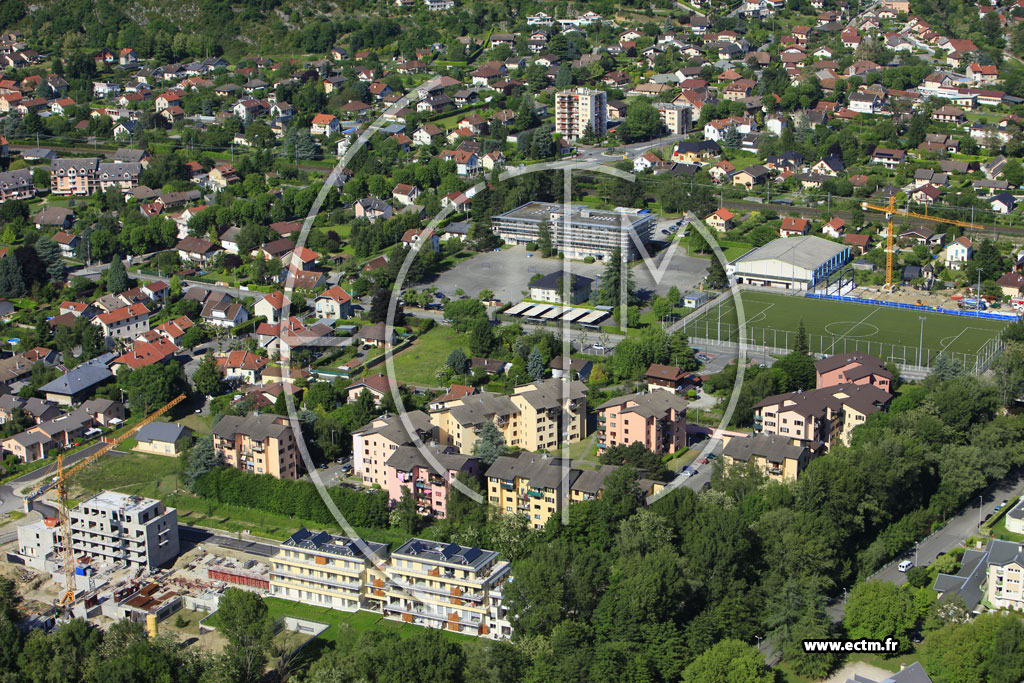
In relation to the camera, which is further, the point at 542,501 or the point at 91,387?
the point at 91,387

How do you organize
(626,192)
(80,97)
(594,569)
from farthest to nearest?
1. (80,97)
2. (626,192)
3. (594,569)

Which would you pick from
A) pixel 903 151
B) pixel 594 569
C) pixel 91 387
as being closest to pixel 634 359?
pixel 594 569

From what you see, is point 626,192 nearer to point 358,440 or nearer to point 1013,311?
point 1013,311

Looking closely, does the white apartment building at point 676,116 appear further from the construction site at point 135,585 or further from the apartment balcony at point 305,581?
the apartment balcony at point 305,581

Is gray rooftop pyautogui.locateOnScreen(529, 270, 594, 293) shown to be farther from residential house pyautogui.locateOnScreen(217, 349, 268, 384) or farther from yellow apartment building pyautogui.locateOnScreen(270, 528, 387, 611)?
yellow apartment building pyautogui.locateOnScreen(270, 528, 387, 611)

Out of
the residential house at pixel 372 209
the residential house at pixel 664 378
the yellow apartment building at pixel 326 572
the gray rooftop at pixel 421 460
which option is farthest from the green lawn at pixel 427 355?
the residential house at pixel 372 209

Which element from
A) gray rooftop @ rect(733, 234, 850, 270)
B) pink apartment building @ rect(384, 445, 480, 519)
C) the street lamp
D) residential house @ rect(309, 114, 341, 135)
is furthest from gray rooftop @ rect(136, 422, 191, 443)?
residential house @ rect(309, 114, 341, 135)
